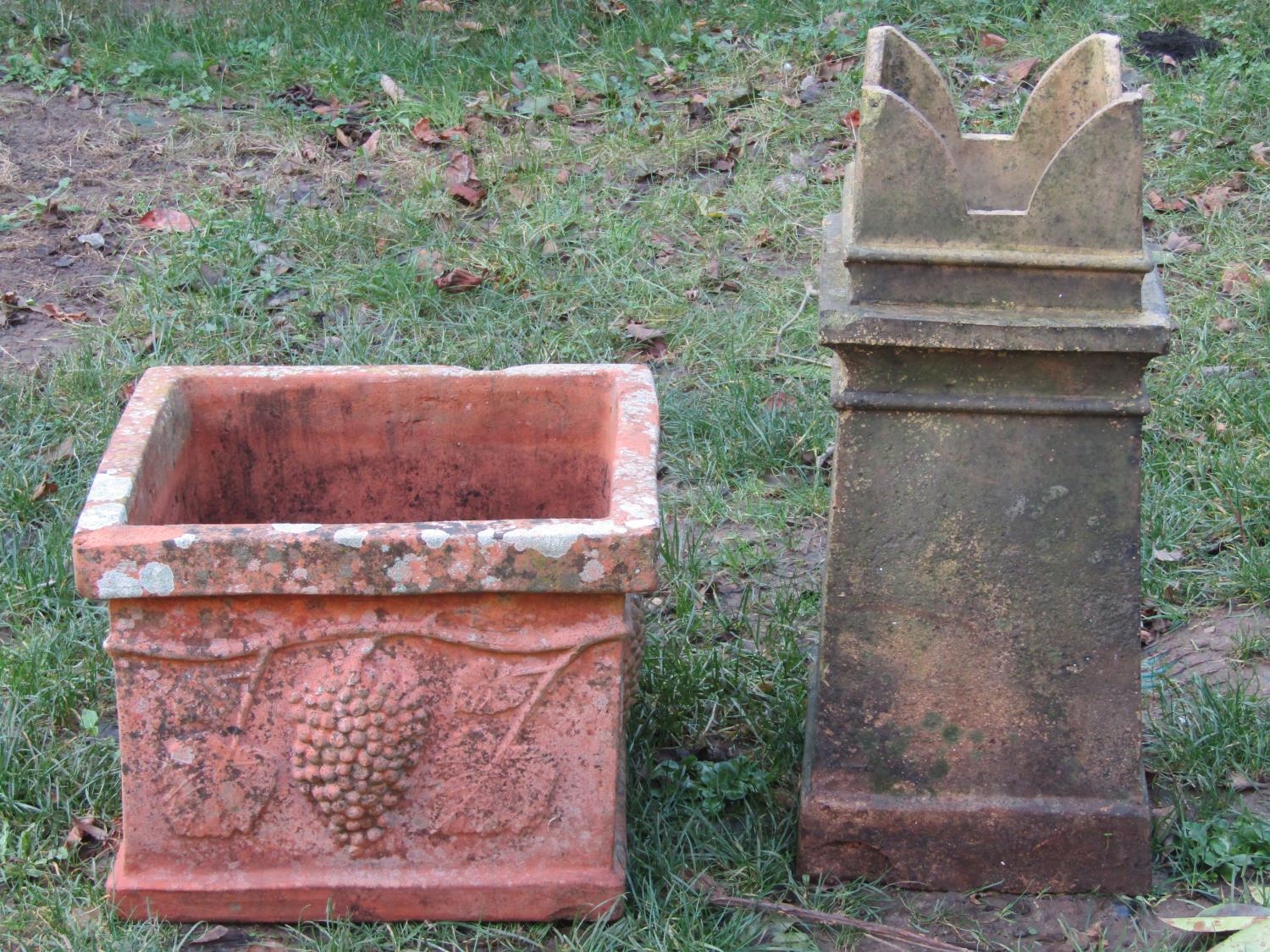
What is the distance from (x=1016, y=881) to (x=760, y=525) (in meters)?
1.42

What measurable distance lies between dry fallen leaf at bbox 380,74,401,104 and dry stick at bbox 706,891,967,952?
4241 millimetres

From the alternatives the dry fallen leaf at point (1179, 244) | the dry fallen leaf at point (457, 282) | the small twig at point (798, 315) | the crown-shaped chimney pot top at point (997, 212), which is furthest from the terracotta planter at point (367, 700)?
the dry fallen leaf at point (1179, 244)

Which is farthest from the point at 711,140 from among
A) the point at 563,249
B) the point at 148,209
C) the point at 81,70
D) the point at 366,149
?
the point at 81,70

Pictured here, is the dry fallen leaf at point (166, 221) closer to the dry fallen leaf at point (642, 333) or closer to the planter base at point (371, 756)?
the dry fallen leaf at point (642, 333)

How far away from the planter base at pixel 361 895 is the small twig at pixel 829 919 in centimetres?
19

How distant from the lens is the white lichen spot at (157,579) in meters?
2.22

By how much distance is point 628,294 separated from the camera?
4.89 meters

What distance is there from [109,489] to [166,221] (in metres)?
3.14

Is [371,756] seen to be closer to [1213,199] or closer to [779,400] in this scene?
[779,400]

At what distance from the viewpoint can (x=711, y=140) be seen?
575 centimetres

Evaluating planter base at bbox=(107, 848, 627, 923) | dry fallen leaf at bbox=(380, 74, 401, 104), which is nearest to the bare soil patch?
dry fallen leaf at bbox=(380, 74, 401, 104)

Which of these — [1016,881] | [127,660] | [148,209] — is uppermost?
[148,209]

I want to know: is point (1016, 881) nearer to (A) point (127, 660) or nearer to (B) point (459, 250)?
(A) point (127, 660)

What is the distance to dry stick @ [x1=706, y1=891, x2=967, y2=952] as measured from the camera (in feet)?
8.20
